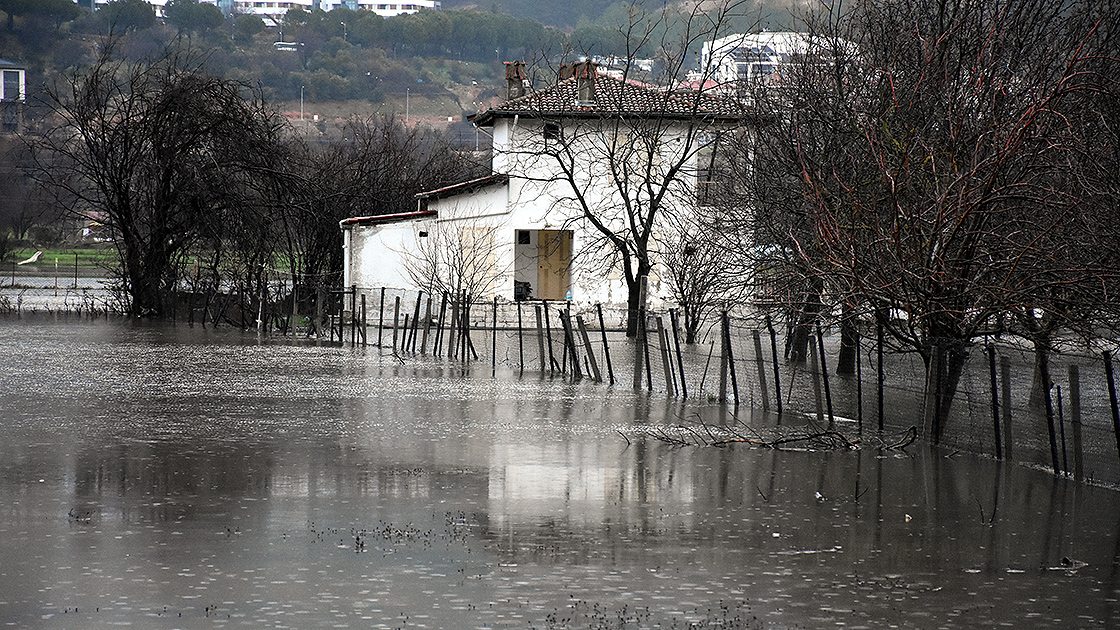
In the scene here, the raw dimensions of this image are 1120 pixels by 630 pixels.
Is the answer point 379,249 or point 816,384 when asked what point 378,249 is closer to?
point 379,249

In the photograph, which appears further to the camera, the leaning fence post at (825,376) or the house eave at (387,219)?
the house eave at (387,219)

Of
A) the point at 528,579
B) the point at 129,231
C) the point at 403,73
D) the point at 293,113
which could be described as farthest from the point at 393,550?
the point at 403,73

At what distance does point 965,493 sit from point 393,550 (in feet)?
15.6

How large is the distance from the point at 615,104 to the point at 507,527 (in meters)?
24.4

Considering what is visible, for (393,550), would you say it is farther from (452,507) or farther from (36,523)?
(36,523)

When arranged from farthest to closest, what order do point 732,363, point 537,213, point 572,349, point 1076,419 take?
point 537,213
point 572,349
point 732,363
point 1076,419

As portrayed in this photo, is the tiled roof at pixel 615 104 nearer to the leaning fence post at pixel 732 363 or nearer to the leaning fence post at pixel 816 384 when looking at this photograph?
the leaning fence post at pixel 732 363

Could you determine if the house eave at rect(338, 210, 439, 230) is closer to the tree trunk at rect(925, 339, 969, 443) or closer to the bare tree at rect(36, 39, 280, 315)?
the bare tree at rect(36, 39, 280, 315)

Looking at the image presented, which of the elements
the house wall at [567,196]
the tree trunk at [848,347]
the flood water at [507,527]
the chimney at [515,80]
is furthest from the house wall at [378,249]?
the tree trunk at [848,347]

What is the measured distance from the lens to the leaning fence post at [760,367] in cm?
1645

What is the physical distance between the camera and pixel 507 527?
930cm

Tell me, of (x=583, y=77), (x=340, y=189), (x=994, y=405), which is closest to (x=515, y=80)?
(x=583, y=77)

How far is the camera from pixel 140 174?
4084 centimetres

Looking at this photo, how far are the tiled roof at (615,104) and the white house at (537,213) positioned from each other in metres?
0.07
